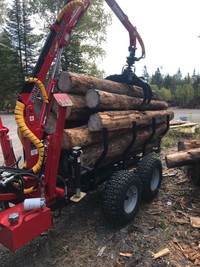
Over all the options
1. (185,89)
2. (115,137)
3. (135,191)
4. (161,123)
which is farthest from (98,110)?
(185,89)

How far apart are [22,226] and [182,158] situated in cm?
320

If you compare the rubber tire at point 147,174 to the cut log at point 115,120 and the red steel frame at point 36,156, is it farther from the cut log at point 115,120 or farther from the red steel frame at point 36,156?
the red steel frame at point 36,156

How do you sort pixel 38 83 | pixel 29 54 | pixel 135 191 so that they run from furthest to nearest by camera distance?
pixel 29 54, pixel 135 191, pixel 38 83

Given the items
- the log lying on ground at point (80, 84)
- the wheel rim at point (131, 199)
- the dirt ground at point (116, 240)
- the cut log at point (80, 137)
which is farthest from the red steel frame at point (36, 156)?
the wheel rim at point (131, 199)

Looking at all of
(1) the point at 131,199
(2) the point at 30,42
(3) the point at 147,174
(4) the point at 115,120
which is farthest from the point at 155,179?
(2) the point at 30,42

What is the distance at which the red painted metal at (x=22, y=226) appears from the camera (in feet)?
7.17

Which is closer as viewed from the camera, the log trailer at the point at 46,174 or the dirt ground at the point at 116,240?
the log trailer at the point at 46,174

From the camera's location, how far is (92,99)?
352cm

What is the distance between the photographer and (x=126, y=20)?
4.97 meters

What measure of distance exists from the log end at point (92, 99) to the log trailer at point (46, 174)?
0.53m

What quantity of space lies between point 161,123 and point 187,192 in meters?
2.12

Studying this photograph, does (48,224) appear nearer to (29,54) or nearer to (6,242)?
(6,242)

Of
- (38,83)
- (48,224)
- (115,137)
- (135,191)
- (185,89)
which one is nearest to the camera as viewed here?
(48,224)

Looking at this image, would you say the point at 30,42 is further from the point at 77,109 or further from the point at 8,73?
the point at 77,109
